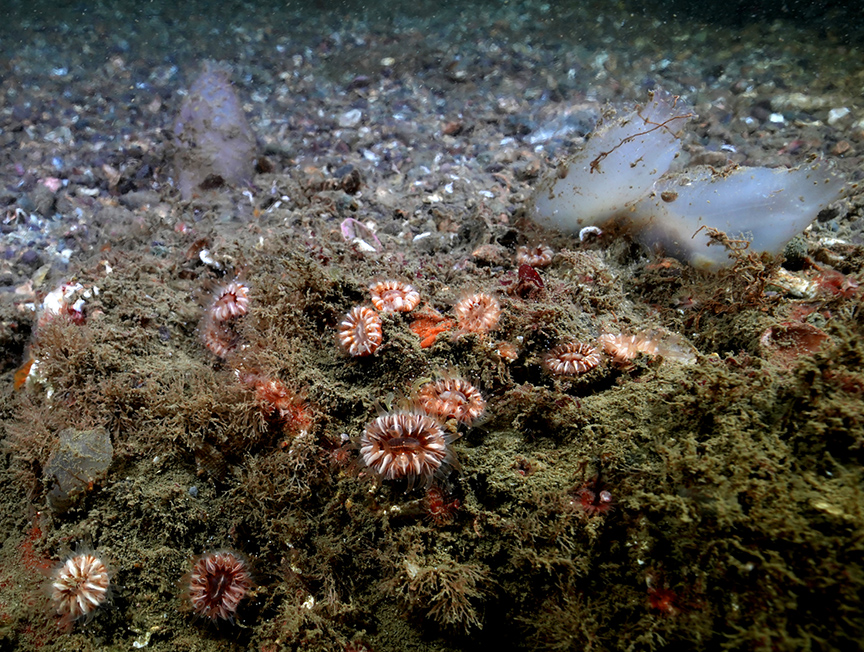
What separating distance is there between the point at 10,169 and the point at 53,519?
556cm

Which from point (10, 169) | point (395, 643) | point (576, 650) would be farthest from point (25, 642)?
point (10, 169)

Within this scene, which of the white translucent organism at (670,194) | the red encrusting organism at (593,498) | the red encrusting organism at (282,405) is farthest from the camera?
the white translucent organism at (670,194)

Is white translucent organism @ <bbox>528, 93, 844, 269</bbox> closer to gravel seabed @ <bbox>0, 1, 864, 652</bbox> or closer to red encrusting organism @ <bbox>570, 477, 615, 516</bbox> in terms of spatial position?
gravel seabed @ <bbox>0, 1, 864, 652</bbox>

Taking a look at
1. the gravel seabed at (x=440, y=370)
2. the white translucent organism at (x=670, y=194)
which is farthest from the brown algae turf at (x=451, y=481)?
the white translucent organism at (x=670, y=194)

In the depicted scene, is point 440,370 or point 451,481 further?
point 440,370

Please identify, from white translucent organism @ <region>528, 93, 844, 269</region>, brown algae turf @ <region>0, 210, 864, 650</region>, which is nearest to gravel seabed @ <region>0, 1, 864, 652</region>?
brown algae turf @ <region>0, 210, 864, 650</region>

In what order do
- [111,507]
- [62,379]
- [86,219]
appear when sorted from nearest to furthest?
1. [111,507]
2. [62,379]
3. [86,219]

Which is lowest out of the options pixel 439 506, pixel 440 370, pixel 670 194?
pixel 439 506

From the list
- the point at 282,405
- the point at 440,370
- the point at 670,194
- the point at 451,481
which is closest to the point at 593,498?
the point at 451,481

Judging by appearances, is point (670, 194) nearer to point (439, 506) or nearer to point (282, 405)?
point (439, 506)

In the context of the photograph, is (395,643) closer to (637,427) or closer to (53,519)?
(637,427)

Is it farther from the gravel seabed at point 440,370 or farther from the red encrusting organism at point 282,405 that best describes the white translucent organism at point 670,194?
the red encrusting organism at point 282,405

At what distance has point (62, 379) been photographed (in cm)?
321

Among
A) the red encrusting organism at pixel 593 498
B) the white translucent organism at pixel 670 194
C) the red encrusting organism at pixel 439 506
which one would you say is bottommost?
the red encrusting organism at pixel 439 506
